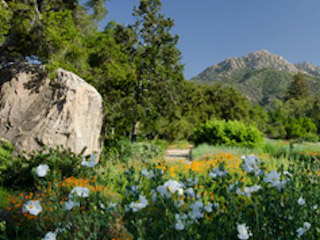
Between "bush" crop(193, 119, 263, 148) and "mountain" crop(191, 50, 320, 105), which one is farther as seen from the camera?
"mountain" crop(191, 50, 320, 105)

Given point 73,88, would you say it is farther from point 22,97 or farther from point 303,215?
point 303,215

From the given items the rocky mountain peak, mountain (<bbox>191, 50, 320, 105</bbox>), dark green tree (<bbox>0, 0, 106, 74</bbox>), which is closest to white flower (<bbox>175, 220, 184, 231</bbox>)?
dark green tree (<bbox>0, 0, 106, 74</bbox>)

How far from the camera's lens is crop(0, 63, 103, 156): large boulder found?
6.97 meters

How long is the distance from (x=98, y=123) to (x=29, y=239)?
5.03m

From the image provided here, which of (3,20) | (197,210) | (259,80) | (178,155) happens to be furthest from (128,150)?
(259,80)

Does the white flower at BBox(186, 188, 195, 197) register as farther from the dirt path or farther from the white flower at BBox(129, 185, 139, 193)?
the dirt path

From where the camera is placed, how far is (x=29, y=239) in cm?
354

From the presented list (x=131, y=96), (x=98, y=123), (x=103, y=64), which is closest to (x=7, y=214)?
(x=98, y=123)

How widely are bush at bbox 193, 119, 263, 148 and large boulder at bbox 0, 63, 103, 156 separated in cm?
658

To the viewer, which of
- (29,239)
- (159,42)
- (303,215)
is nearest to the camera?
(303,215)

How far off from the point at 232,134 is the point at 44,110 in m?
8.45

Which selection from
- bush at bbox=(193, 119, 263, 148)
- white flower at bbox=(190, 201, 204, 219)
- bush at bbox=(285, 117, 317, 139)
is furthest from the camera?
bush at bbox=(285, 117, 317, 139)

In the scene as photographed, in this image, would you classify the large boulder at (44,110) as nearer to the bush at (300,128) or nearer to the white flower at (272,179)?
the white flower at (272,179)

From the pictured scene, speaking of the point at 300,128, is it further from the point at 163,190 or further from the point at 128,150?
the point at 163,190
